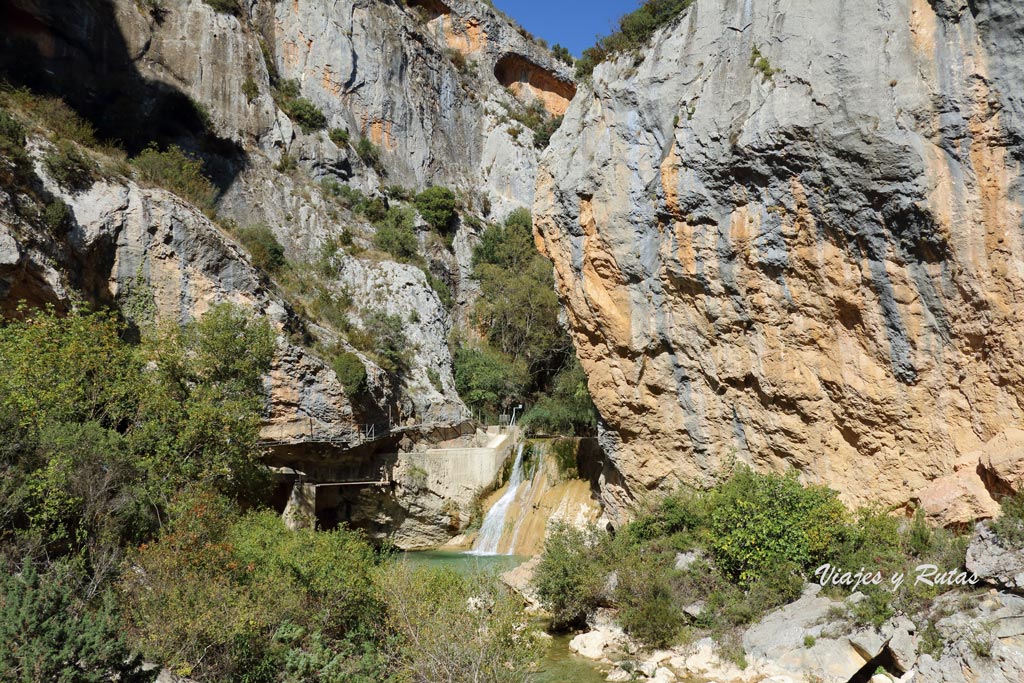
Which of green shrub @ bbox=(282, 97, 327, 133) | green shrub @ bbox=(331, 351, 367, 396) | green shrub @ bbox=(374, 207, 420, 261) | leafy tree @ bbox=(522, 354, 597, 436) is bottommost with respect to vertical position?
leafy tree @ bbox=(522, 354, 597, 436)

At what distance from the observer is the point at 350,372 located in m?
23.8

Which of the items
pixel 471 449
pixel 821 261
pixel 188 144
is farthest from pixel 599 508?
pixel 188 144

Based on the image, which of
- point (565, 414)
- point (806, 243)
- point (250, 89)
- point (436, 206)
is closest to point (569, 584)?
point (806, 243)

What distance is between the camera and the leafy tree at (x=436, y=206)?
1569 inches

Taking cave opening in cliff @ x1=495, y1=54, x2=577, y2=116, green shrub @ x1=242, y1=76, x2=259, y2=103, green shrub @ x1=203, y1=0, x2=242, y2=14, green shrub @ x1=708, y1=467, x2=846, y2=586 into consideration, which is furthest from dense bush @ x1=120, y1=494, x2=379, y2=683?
cave opening in cliff @ x1=495, y1=54, x2=577, y2=116

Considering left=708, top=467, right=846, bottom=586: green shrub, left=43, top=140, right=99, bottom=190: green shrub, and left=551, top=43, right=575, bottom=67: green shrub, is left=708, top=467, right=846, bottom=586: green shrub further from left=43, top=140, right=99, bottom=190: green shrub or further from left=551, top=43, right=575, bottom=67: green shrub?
left=551, top=43, right=575, bottom=67: green shrub

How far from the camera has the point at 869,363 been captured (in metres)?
14.3

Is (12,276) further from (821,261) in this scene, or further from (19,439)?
(821,261)

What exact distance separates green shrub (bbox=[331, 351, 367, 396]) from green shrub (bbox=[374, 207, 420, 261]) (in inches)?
467

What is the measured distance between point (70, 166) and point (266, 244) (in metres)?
10.3

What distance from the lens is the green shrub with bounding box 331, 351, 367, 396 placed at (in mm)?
23547

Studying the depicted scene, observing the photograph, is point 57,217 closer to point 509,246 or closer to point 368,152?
point 368,152

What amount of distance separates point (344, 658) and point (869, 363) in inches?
437

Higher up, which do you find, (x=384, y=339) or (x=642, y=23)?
(x=642, y=23)
